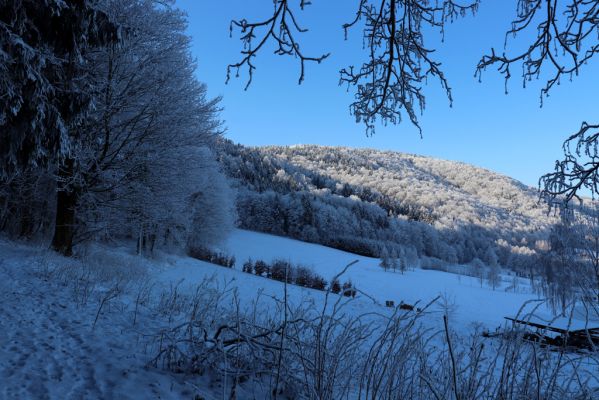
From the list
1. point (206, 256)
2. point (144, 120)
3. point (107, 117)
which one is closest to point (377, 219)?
point (206, 256)

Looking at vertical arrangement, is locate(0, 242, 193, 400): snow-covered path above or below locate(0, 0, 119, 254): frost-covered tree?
below

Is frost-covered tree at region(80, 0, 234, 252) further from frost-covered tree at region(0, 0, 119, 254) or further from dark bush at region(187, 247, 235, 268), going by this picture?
dark bush at region(187, 247, 235, 268)

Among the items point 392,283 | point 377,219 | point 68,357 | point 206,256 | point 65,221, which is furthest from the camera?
point 377,219

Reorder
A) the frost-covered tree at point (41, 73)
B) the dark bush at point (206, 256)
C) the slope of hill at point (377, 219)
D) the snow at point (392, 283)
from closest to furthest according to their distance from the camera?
the frost-covered tree at point (41, 73)
the snow at point (392, 283)
the dark bush at point (206, 256)
the slope of hill at point (377, 219)

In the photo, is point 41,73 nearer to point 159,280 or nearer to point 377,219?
point 159,280

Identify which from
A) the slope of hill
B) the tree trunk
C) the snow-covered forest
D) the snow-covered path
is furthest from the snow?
the snow-covered path

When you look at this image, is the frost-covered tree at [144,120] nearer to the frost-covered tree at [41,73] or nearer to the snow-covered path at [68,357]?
the frost-covered tree at [41,73]

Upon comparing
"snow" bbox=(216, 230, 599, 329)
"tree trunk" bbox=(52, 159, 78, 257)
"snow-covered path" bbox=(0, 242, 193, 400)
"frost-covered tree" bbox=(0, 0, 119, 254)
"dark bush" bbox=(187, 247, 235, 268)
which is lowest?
"snow" bbox=(216, 230, 599, 329)

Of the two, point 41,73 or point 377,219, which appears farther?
point 377,219

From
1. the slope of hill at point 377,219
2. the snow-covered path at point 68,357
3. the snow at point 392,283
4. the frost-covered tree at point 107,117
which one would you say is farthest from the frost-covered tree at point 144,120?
the slope of hill at point 377,219

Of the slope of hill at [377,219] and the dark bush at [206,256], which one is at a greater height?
the slope of hill at [377,219]

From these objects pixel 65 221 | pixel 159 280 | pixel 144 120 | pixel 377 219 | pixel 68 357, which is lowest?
pixel 159 280

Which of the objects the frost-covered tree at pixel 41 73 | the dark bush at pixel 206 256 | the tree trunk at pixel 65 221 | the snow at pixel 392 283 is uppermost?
the frost-covered tree at pixel 41 73

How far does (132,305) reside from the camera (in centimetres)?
524
